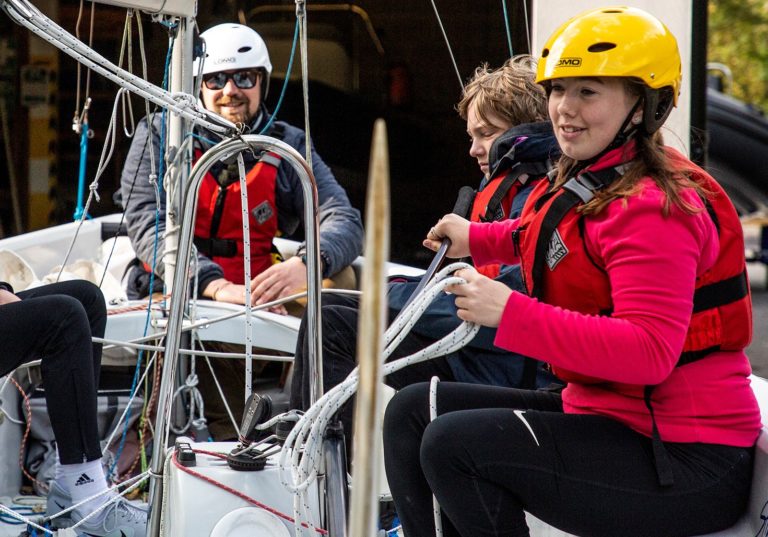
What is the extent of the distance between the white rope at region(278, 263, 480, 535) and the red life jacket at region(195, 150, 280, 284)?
5.80 ft

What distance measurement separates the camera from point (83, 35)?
5.95 m

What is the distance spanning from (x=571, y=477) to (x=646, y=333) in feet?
0.93

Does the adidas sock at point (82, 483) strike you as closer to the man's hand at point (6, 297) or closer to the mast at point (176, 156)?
the man's hand at point (6, 297)

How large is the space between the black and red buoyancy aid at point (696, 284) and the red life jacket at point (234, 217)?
1907 mm

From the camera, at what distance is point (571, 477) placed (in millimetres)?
1910

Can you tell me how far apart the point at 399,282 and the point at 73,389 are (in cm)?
89

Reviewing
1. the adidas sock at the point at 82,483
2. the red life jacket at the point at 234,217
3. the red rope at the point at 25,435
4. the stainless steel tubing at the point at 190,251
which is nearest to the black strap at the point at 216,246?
the red life jacket at the point at 234,217

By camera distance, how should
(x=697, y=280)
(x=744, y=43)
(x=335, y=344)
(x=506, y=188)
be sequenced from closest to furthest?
(x=697, y=280) → (x=506, y=188) → (x=335, y=344) → (x=744, y=43)

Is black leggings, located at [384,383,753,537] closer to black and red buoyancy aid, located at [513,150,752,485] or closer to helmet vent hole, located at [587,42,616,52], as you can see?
black and red buoyancy aid, located at [513,150,752,485]

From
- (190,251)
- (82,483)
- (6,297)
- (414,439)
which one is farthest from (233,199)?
(414,439)

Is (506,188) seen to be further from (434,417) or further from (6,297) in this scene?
(6,297)

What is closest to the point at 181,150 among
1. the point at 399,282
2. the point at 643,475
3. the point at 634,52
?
the point at 399,282

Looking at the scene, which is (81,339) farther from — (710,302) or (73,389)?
(710,302)

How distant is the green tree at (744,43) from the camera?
15.9m
